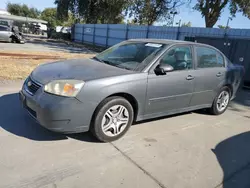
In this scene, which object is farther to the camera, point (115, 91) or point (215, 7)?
point (215, 7)

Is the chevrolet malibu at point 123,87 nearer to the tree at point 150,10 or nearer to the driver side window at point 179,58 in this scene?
the driver side window at point 179,58

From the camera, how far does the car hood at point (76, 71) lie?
3.33 metres

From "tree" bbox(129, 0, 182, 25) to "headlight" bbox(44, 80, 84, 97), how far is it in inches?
A: 1076

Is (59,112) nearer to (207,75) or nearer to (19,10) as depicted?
(207,75)

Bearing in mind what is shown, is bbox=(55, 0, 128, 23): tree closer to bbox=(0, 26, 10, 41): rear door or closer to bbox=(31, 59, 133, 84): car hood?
bbox=(0, 26, 10, 41): rear door

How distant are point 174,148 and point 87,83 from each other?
165 cm

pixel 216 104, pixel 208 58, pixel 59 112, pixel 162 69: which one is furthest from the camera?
pixel 216 104

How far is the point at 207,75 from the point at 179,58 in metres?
0.80

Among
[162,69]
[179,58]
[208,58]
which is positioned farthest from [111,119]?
[208,58]

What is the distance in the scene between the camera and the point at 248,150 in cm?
382

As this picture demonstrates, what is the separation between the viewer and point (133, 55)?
13.8ft

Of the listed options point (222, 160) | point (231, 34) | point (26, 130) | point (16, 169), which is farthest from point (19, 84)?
point (231, 34)

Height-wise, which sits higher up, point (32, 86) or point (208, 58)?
point (208, 58)

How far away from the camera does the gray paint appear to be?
122 inches
